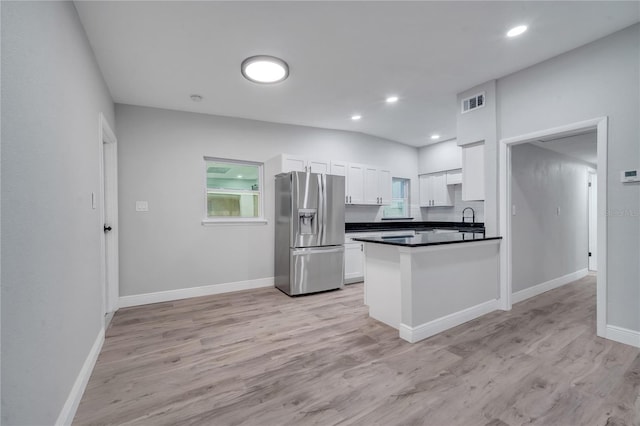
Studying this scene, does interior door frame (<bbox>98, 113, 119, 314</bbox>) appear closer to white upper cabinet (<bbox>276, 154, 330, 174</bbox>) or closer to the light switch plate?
the light switch plate

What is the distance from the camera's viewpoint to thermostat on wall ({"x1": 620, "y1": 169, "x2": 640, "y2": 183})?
2.38 meters

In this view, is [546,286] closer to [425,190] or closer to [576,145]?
[576,145]

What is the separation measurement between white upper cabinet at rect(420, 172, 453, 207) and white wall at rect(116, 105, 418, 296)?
329 cm

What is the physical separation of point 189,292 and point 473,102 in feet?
15.1

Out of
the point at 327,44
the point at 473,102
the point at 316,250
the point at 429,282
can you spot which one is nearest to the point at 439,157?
the point at 473,102

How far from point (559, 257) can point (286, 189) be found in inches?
172

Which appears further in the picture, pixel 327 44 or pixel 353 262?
pixel 353 262

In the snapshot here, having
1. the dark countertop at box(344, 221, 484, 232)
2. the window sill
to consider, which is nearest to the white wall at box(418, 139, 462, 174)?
the dark countertop at box(344, 221, 484, 232)

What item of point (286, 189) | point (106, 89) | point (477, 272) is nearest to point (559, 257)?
point (477, 272)

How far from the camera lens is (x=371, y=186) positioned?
5.45 m

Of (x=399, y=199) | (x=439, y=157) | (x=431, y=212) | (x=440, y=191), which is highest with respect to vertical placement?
(x=439, y=157)

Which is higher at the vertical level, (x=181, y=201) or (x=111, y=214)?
(x=181, y=201)

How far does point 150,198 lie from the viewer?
3852 mm

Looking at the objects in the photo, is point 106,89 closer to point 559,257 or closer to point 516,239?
point 516,239
